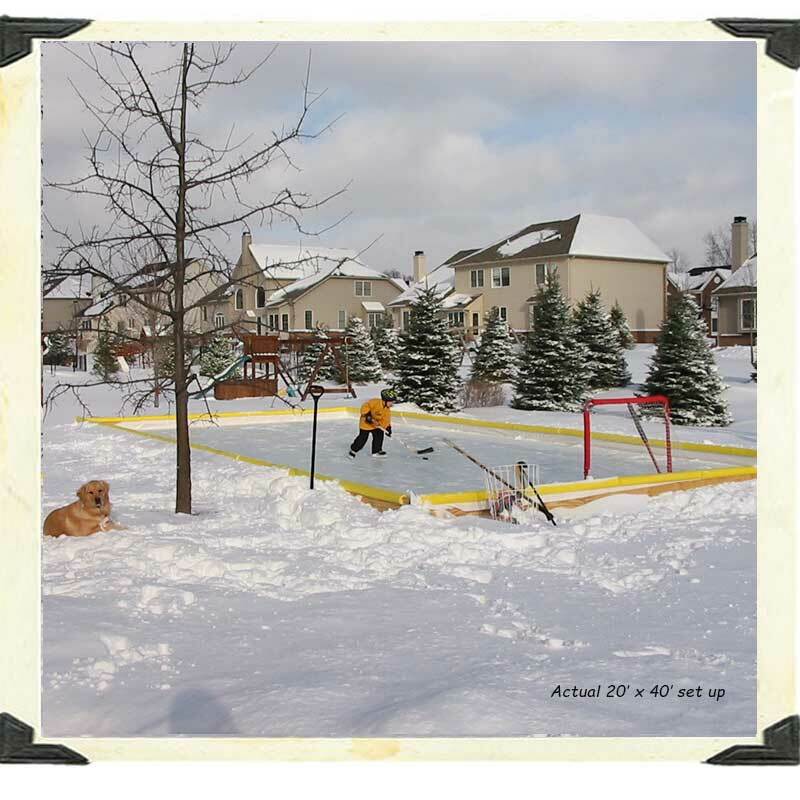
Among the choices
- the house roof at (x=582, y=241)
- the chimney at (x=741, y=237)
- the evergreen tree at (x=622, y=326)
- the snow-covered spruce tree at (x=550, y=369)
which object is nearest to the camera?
the chimney at (x=741, y=237)

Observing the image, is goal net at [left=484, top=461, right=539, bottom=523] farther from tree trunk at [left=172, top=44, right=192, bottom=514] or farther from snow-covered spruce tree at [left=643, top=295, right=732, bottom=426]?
snow-covered spruce tree at [left=643, top=295, right=732, bottom=426]

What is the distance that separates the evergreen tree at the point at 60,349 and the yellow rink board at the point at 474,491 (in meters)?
1.74

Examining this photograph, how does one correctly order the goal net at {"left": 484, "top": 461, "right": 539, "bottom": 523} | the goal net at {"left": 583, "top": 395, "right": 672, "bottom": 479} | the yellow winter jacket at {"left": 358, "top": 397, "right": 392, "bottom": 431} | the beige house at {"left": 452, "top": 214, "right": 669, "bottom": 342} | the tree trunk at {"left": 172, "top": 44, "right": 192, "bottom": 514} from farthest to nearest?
the beige house at {"left": 452, "top": 214, "right": 669, "bottom": 342}, the yellow winter jacket at {"left": 358, "top": 397, "right": 392, "bottom": 431}, the goal net at {"left": 583, "top": 395, "right": 672, "bottom": 479}, the goal net at {"left": 484, "top": 461, "right": 539, "bottom": 523}, the tree trunk at {"left": 172, "top": 44, "right": 192, "bottom": 514}

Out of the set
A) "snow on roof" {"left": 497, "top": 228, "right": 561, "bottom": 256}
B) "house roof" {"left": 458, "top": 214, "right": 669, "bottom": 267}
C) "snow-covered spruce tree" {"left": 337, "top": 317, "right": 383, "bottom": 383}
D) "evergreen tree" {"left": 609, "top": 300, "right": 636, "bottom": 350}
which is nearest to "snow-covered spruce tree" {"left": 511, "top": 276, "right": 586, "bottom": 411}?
"snow-covered spruce tree" {"left": 337, "top": 317, "right": 383, "bottom": 383}

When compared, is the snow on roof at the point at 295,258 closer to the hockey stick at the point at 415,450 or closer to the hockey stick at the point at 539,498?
the hockey stick at the point at 539,498

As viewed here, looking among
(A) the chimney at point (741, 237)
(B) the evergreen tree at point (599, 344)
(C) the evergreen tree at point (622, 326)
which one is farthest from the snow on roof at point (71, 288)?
(C) the evergreen tree at point (622, 326)

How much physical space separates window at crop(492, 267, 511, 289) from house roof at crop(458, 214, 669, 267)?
384mm

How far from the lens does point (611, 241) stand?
3141 centimetres

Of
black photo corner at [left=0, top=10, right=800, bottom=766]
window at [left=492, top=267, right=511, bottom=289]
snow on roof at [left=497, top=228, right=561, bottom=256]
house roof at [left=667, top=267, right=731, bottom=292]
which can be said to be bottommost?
black photo corner at [left=0, top=10, right=800, bottom=766]

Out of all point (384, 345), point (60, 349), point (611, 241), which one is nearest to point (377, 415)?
point (60, 349)

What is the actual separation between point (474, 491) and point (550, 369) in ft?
44.5

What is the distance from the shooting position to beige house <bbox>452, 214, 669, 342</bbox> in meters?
30.4

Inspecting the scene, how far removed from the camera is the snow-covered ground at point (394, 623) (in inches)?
136
